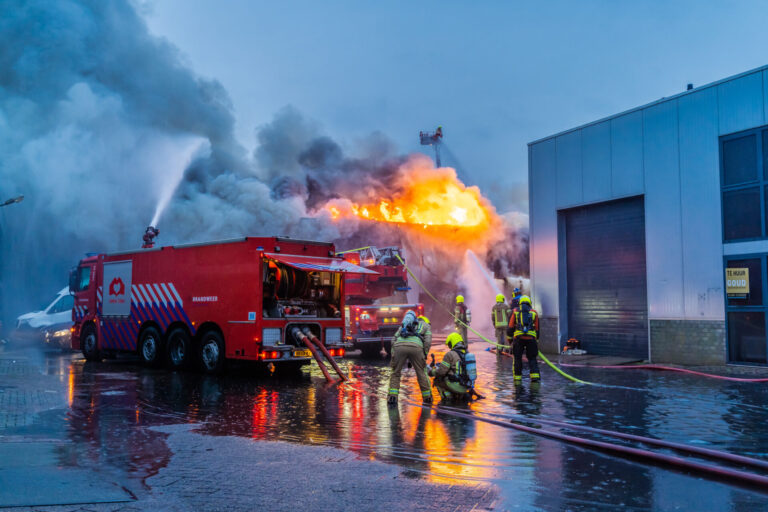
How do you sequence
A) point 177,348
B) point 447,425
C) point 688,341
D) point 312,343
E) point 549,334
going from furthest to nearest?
1. point 549,334
2. point 177,348
3. point 688,341
4. point 312,343
5. point 447,425

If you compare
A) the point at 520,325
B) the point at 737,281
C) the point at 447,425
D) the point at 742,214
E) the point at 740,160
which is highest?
the point at 740,160

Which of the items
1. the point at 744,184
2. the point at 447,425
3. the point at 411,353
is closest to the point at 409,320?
the point at 411,353

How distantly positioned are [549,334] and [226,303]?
921cm

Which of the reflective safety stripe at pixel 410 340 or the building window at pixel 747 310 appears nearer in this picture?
the reflective safety stripe at pixel 410 340

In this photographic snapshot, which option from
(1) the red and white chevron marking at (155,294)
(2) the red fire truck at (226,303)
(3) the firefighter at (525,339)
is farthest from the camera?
(1) the red and white chevron marking at (155,294)

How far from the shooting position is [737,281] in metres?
13.2

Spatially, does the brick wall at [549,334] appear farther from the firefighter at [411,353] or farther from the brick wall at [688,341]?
the firefighter at [411,353]

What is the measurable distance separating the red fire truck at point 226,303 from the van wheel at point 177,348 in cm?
2

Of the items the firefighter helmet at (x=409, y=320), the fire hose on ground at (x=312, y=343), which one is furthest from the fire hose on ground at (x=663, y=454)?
the fire hose on ground at (x=312, y=343)

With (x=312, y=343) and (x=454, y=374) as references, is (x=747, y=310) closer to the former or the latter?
(x=454, y=374)

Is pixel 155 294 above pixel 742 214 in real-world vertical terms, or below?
below

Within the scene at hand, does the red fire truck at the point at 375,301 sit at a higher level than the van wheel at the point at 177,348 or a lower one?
higher

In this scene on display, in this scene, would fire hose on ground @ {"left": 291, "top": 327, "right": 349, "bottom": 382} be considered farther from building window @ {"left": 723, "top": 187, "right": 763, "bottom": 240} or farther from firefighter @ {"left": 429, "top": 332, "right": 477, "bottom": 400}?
building window @ {"left": 723, "top": 187, "right": 763, "bottom": 240}

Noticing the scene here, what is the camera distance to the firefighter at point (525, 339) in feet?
36.1
